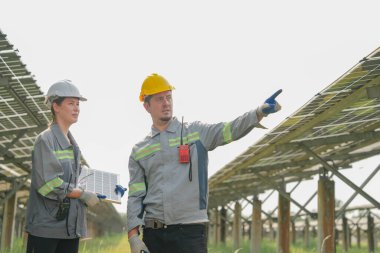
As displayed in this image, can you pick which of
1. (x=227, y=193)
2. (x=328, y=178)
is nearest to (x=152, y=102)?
(x=328, y=178)

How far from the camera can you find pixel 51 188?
14.0ft

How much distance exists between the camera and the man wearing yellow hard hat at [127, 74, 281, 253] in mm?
4188

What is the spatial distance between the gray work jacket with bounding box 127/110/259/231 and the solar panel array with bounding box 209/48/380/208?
221 cm

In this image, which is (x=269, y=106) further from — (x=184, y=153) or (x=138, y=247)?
(x=138, y=247)

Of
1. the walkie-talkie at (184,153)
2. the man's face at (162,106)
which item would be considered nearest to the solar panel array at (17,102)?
the man's face at (162,106)

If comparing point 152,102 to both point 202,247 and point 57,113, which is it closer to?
point 57,113

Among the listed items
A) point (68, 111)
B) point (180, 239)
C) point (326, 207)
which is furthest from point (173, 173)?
point (326, 207)

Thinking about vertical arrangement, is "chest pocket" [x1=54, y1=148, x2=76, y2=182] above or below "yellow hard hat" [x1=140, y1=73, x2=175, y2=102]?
below

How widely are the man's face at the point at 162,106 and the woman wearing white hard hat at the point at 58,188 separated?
524 mm

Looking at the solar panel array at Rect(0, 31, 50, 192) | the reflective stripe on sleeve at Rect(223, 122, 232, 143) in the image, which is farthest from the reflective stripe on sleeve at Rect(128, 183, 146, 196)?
the solar panel array at Rect(0, 31, 50, 192)

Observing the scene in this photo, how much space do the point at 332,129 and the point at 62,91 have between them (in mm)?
5915

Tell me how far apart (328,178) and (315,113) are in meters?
3.71

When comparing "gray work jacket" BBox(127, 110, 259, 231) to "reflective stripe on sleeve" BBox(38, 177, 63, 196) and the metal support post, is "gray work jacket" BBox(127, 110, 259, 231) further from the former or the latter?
the metal support post

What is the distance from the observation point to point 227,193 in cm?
2391
